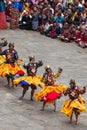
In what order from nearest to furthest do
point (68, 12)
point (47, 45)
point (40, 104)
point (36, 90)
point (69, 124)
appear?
point (69, 124) → point (40, 104) → point (36, 90) → point (47, 45) → point (68, 12)

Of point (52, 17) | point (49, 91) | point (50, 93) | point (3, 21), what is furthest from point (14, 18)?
point (50, 93)

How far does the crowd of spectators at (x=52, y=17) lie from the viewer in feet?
89.1

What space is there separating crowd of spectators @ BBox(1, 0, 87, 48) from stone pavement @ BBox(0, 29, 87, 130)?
0.44 m

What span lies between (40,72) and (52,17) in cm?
706

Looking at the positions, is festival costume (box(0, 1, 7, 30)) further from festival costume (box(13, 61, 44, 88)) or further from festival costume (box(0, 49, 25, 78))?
festival costume (box(13, 61, 44, 88))

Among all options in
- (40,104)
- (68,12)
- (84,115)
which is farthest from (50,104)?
(68,12)

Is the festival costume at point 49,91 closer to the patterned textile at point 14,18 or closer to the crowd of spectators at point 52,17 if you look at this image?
the crowd of spectators at point 52,17

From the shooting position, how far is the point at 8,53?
19672 millimetres

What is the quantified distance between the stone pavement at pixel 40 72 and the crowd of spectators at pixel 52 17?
440 millimetres

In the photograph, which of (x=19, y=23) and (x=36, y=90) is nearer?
(x=36, y=90)

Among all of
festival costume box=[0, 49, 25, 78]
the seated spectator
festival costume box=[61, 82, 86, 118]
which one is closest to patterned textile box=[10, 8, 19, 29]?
the seated spectator

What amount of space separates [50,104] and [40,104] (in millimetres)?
356

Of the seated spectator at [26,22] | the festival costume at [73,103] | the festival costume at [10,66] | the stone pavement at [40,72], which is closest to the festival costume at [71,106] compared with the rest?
the festival costume at [73,103]

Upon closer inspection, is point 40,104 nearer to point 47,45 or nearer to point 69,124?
point 69,124
